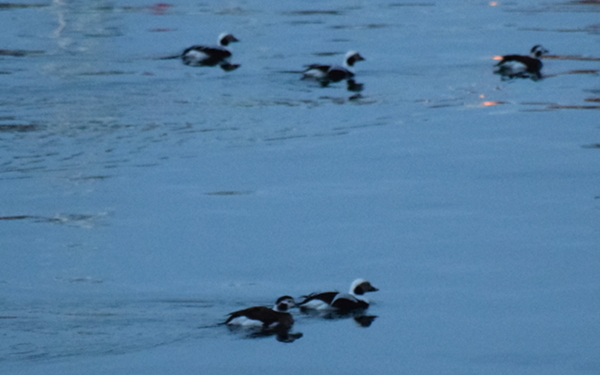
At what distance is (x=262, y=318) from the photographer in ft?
26.7

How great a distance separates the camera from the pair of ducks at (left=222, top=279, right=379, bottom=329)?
26.7 feet

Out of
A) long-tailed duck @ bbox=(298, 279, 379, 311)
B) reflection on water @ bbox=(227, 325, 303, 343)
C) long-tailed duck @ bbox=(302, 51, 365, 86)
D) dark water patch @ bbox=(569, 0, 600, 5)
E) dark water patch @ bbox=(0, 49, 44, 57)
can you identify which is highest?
dark water patch @ bbox=(569, 0, 600, 5)

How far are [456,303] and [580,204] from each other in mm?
3036

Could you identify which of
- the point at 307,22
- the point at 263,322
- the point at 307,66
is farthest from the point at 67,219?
the point at 307,22

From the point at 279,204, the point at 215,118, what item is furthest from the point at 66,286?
the point at 215,118

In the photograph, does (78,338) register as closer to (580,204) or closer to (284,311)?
(284,311)

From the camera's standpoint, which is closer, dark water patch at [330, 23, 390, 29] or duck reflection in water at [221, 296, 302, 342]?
duck reflection in water at [221, 296, 302, 342]

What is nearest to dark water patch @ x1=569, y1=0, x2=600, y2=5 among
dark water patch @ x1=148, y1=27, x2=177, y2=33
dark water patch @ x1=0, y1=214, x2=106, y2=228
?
dark water patch @ x1=148, y1=27, x2=177, y2=33

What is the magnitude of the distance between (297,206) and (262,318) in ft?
10.4

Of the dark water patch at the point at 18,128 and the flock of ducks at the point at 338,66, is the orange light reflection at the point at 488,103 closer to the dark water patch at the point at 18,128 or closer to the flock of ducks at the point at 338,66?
the flock of ducks at the point at 338,66

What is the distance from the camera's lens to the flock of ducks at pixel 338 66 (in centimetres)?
1722

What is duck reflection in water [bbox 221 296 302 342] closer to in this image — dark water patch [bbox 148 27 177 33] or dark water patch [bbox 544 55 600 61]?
dark water patch [bbox 544 55 600 61]

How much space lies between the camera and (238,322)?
8164 mm

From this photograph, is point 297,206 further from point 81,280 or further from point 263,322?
point 263,322
